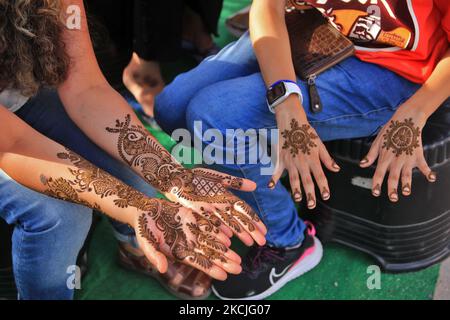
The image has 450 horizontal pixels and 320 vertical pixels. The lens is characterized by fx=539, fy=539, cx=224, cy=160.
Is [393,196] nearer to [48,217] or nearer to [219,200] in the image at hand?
[219,200]

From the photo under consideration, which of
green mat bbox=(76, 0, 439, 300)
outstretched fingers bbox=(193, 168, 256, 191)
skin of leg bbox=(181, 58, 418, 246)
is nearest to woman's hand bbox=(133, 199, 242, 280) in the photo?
outstretched fingers bbox=(193, 168, 256, 191)

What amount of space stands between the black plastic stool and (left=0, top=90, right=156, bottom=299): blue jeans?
568mm

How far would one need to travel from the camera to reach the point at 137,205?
3.79ft

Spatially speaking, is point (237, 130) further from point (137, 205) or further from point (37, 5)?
point (37, 5)

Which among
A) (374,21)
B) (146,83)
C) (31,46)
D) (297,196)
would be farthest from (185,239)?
(146,83)

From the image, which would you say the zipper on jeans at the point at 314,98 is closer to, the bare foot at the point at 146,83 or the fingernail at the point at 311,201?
the fingernail at the point at 311,201

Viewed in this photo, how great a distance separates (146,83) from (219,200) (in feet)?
3.84

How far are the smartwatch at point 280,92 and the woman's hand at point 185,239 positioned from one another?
0.36 meters

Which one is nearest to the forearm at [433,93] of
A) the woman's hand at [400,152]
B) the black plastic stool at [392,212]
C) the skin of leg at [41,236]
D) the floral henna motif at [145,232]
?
the woman's hand at [400,152]

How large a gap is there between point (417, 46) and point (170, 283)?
0.94 metres

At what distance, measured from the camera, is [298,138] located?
4.25 ft

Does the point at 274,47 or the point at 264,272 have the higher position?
the point at 274,47

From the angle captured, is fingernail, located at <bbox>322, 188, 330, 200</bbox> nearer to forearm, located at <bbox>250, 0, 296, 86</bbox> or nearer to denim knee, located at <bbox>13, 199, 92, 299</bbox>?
forearm, located at <bbox>250, 0, 296, 86</bbox>

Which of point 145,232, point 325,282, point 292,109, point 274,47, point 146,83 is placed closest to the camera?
point 145,232
